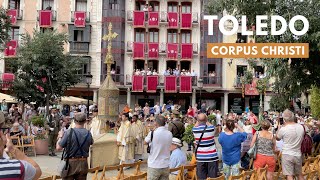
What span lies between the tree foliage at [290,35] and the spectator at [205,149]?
6.71 metres

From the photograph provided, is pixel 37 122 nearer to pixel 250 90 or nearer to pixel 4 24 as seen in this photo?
pixel 4 24

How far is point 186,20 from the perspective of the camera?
1634 inches

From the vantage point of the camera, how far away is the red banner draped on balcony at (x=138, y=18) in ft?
135

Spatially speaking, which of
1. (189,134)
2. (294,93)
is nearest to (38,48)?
(189,134)

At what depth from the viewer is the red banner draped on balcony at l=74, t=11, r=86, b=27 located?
136 feet

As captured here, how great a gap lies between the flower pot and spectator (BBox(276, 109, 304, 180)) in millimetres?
10300

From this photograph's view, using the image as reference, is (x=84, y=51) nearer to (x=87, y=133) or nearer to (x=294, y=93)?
(x=294, y=93)

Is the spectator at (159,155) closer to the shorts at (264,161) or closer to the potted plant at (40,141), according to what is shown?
the shorts at (264,161)

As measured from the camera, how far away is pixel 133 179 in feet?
23.2

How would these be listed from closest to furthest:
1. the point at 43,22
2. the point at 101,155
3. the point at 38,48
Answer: the point at 101,155 < the point at 38,48 < the point at 43,22

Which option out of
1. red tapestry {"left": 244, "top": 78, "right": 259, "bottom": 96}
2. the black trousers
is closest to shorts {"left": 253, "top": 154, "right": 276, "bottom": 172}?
the black trousers

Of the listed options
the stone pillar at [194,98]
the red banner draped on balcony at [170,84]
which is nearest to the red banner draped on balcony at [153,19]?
the red banner draped on balcony at [170,84]

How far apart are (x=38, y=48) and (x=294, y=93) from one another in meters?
15.5

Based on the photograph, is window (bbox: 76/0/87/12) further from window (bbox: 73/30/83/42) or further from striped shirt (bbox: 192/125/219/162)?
striped shirt (bbox: 192/125/219/162)
